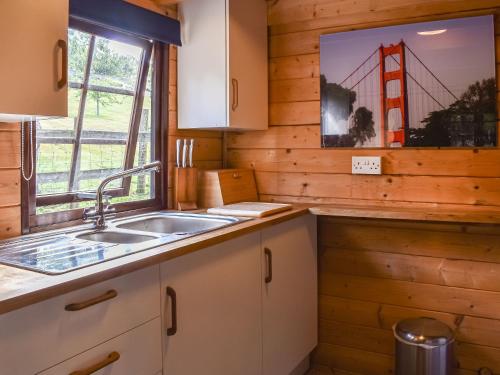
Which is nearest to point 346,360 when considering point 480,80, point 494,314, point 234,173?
point 494,314

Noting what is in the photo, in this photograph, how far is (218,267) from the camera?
1724mm

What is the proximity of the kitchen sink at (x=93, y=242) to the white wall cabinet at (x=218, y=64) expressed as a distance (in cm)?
55

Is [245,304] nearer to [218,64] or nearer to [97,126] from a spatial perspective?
[97,126]

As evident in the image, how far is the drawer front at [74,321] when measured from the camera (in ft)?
3.35

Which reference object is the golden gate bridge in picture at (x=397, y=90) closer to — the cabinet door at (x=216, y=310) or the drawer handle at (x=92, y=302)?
the cabinet door at (x=216, y=310)

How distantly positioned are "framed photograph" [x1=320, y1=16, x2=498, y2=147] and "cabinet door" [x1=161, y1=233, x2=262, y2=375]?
36.5 inches

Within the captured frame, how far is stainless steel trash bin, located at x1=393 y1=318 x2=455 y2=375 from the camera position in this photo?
6.78 feet

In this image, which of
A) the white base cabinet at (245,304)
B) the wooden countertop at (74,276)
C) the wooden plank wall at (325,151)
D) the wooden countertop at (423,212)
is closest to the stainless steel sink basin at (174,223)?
the white base cabinet at (245,304)

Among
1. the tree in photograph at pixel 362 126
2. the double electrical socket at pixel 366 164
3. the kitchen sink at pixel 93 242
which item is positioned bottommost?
the kitchen sink at pixel 93 242

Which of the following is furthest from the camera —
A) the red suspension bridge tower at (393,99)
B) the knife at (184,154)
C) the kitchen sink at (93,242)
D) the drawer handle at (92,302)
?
the knife at (184,154)

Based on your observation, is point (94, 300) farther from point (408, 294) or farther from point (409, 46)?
point (409, 46)

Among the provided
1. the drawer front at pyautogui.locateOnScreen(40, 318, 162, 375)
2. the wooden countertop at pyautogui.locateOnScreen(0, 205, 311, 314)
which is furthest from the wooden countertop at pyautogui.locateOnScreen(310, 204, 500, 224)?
the drawer front at pyautogui.locateOnScreen(40, 318, 162, 375)

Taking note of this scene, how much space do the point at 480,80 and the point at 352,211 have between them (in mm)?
843

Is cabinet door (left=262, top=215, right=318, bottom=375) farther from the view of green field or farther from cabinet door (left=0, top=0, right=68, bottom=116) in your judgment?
cabinet door (left=0, top=0, right=68, bottom=116)
